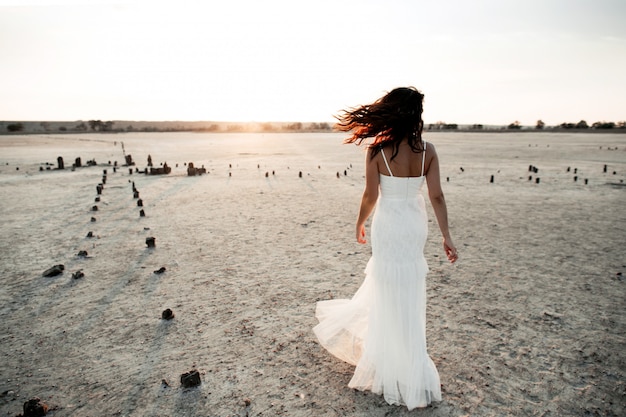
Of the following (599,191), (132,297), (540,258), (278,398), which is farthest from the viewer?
(599,191)

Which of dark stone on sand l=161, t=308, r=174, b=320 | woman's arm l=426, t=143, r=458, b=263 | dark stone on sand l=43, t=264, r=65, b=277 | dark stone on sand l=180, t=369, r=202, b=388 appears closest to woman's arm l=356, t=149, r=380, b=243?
woman's arm l=426, t=143, r=458, b=263

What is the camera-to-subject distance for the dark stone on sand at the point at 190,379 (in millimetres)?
3597

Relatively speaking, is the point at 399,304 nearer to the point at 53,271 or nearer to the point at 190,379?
the point at 190,379

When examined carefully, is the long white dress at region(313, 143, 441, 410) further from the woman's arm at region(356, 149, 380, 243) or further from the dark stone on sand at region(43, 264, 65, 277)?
the dark stone on sand at region(43, 264, 65, 277)

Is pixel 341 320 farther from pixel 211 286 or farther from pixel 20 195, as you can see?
pixel 20 195

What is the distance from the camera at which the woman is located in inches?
130

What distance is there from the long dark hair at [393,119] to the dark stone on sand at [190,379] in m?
2.65

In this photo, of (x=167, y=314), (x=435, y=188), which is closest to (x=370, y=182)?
(x=435, y=188)

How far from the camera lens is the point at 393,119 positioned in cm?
317

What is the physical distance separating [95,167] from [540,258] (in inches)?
956

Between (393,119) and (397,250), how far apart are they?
1.16 meters

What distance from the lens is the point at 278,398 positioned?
3492 millimetres

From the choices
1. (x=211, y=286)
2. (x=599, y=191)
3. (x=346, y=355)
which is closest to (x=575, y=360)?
(x=346, y=355)

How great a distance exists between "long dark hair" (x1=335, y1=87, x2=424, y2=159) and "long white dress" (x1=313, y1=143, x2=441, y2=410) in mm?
216
